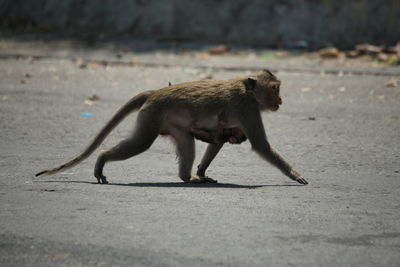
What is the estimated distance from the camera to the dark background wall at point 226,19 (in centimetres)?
2133

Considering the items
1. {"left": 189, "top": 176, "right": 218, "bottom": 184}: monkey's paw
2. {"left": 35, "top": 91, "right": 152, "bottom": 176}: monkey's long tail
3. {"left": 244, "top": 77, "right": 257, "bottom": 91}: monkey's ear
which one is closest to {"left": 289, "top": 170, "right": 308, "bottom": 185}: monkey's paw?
{"left": 189, "top": 176, "right": 218, "bottom": 184}: monkey's paw

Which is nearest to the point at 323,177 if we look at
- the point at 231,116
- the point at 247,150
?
the point at 231,116

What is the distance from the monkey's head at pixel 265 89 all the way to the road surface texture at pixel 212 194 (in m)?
0.80

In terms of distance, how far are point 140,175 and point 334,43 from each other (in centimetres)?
1355

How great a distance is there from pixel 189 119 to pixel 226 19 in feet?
47.4

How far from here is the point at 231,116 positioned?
8242 millimetres

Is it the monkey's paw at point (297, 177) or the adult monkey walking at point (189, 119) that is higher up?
the adult monkey walking at point (189, 119)

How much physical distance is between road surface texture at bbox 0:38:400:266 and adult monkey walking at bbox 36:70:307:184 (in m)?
0.27

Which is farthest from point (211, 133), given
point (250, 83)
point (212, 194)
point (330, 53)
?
point (330, 53)

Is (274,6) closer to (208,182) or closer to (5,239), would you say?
(208,182)

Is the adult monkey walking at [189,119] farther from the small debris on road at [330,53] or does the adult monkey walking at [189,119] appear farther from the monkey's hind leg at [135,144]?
the small debris on road at [330,53]

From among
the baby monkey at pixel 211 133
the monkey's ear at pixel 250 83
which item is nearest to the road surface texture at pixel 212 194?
the baby monkey at pixel 211 133

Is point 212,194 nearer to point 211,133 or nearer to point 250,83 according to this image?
point 211,133

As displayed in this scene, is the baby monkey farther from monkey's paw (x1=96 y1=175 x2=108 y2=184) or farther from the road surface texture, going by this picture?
monkey's paw (x1=96 y1=175 x2=108 y2=184)
